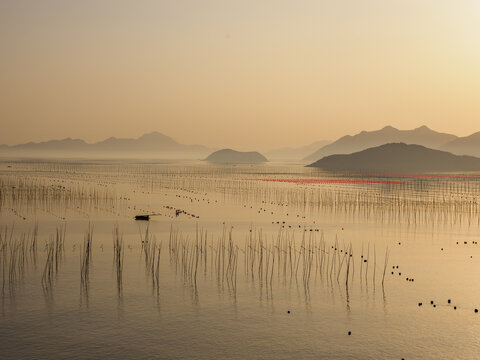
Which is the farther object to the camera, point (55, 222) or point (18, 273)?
point (55, 222)

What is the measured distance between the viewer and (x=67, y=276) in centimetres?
2752

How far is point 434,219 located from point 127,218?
30.9 m

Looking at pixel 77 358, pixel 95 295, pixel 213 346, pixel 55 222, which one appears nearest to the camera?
pixel 77 358

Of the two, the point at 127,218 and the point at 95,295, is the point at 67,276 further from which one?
the point at 127,218

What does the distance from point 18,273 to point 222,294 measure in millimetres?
10821

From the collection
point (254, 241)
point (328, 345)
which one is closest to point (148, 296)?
point (328, 345)

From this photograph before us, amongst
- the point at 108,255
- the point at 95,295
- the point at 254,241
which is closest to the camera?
the point at 95,295

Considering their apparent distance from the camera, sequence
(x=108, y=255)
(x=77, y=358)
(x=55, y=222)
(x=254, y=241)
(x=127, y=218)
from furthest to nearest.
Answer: (x=127, y=218), (x=55, y=222), (x=254, y=241), (x=108, y=255), (x=77, y=358)

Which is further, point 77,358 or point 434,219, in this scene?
point 434,219

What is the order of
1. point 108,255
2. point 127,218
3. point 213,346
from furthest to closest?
point 127,218
point 108,255
point 213,346

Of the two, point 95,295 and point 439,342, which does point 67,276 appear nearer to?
point 95,295

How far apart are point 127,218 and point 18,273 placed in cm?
2549

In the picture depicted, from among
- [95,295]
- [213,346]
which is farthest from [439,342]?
[95,295]

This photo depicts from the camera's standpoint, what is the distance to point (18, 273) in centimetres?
2762
